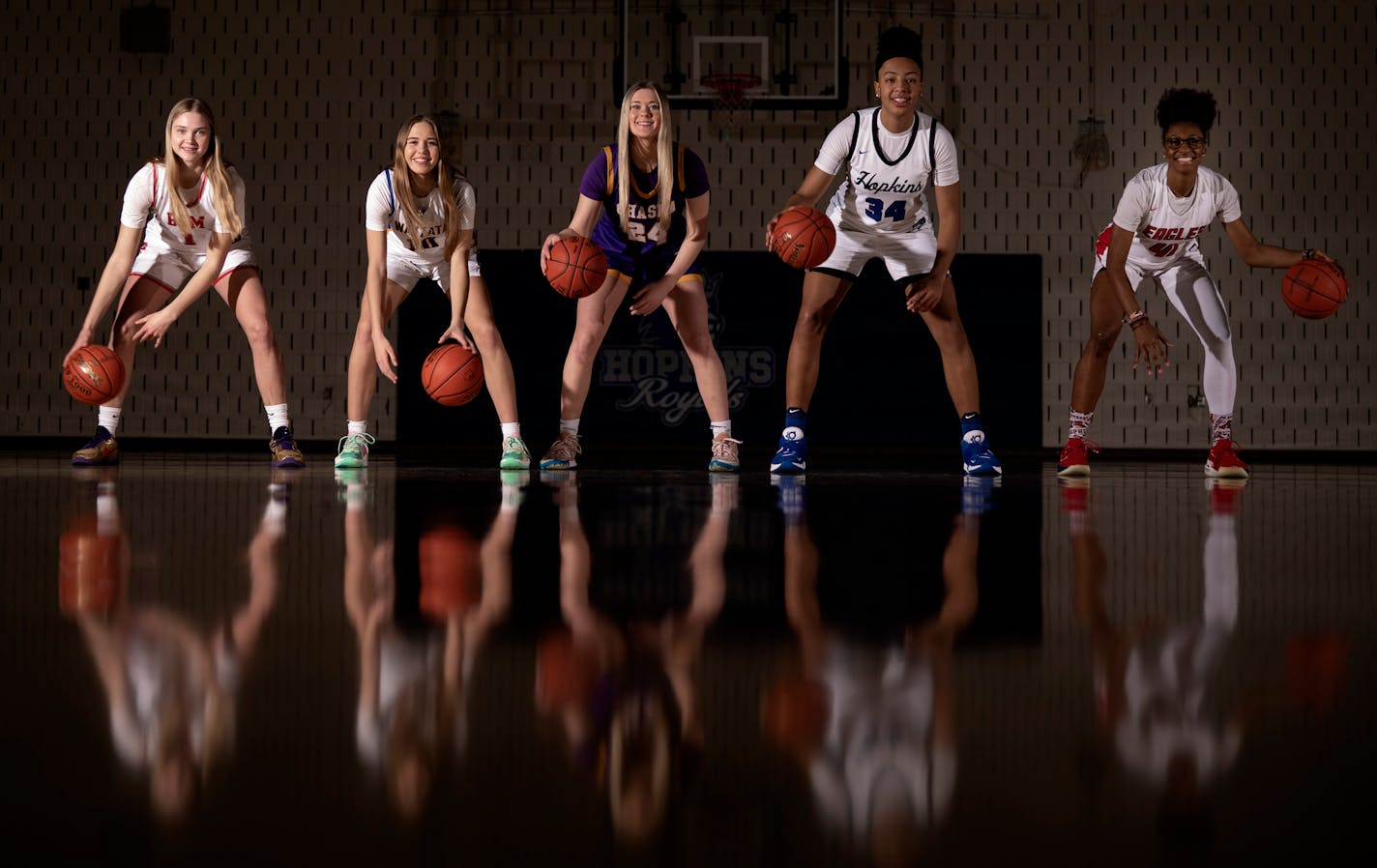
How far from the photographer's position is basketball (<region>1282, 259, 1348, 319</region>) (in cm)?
467

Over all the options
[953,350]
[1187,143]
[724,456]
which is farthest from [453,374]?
[1187,143]

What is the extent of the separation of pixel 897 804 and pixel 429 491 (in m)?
2.85

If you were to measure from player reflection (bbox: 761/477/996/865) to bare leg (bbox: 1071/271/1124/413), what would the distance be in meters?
3.86

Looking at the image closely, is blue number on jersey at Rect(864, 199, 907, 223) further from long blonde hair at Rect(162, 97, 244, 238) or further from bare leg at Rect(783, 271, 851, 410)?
long blonde hair at Rect(162, 97, 244, 238)

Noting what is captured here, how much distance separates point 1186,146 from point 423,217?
2792 mm

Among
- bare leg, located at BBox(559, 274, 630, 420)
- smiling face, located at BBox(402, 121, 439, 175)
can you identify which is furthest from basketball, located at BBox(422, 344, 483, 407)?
smiling face, located at BBox(402, 121, 439, 175)

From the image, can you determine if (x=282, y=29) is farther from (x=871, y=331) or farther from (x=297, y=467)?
(x=297, y=467)

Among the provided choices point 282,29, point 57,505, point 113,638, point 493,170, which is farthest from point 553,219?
point 113,638

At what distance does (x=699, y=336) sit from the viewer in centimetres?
477

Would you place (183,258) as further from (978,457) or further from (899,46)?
(978,457)

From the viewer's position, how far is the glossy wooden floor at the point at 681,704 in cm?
60

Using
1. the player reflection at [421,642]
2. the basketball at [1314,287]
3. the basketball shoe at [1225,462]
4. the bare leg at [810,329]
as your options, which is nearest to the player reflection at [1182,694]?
the player reflection at [421,642]

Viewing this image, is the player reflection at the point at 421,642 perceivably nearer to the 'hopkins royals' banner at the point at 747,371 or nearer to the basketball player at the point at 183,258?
the basketball player at the point at 183,258

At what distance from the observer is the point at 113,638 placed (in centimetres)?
107
